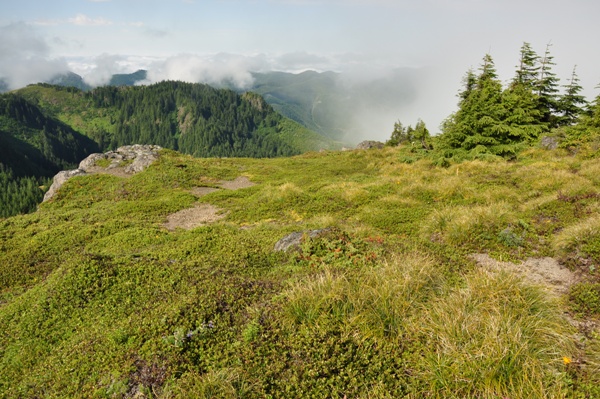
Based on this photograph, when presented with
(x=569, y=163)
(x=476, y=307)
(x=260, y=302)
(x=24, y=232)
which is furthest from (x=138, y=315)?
(x=569, y=163)

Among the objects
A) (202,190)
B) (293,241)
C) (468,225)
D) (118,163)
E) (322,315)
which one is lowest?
(202,190)

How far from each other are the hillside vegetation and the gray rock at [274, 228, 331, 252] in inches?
13.7

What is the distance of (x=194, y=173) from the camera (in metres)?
39.2

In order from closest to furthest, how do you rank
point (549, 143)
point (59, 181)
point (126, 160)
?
point (549, 143) → point (59, 181) → point (126, 160)

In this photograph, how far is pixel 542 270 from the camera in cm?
1056

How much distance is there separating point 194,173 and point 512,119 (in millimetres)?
35419

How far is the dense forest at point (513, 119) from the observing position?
29098 mm

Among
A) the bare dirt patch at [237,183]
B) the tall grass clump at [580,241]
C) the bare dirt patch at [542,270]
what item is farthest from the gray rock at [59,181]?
the tall grass clump at [580,241]

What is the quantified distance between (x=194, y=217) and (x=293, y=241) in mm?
13430

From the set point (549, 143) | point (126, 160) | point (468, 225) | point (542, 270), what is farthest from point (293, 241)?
point (126, 160)

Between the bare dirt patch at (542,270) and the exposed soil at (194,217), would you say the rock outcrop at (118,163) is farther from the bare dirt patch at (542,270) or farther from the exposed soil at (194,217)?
the bare dirt patch at (542,270)

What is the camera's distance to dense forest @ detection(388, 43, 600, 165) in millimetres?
29098

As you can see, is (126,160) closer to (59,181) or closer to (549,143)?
(59,181)

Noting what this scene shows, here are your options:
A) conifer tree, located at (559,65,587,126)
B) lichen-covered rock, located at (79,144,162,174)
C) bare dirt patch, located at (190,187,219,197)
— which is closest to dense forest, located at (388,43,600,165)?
conifer tree, located at (559,65,587,126)
